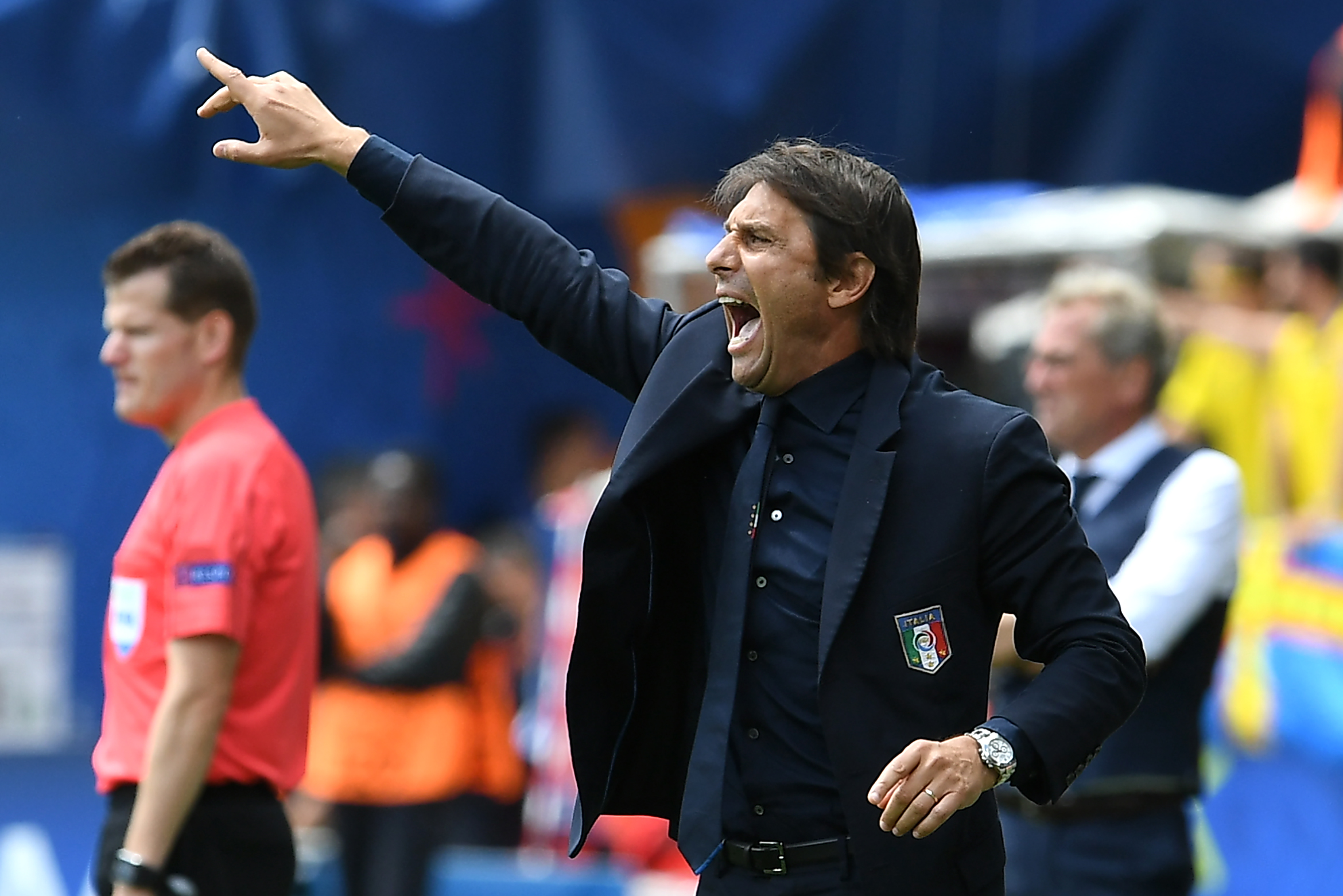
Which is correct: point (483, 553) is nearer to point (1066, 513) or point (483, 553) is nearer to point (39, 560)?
point (39, 560)

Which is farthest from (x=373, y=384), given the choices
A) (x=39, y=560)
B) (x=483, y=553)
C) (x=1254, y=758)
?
(x=1254, y=758)

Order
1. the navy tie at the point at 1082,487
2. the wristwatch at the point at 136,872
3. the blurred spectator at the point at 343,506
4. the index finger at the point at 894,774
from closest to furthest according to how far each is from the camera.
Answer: the index finger at the point at 894,774, the wristwatch at the point at 136,872, the navy tie at the point at 1082,487, the blurred spectator at the point at 343,506

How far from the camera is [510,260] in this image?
320 cm

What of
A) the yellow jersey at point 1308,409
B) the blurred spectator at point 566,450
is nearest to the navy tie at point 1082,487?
the yellow jersey at point 1308,409

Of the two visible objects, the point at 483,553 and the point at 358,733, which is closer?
the point at 358,733

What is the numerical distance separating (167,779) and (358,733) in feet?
11.7

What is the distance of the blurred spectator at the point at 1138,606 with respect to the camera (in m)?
4.45

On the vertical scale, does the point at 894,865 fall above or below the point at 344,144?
below

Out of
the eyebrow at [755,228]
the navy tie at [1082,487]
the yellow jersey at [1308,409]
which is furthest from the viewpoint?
the yellow jersey at [1308,409]

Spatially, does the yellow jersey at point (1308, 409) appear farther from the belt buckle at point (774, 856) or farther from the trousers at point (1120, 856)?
the belt buckle at point (774, 856)

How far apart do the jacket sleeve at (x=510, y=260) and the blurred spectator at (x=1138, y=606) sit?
1456 mm

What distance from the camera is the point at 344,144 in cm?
319

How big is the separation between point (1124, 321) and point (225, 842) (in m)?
2.48

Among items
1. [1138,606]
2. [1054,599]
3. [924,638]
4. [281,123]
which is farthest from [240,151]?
[1138,606]
